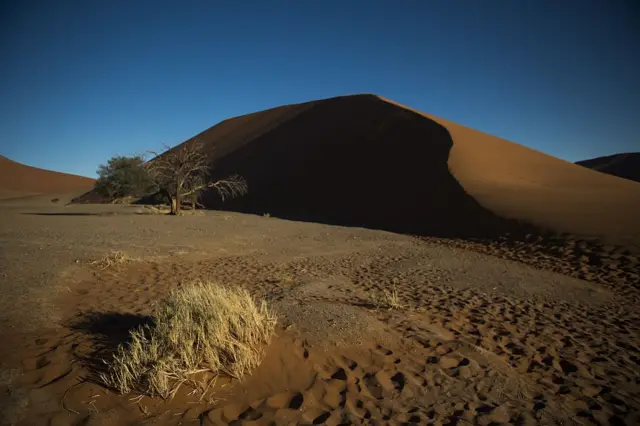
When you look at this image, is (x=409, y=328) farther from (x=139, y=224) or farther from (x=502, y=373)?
(x=139, y=224)

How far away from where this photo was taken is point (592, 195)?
16000 mm

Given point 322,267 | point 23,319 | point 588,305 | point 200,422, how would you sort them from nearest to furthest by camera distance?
point 200,422, point 23,319, point 588,305, point 322,267

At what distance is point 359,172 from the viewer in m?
26.2

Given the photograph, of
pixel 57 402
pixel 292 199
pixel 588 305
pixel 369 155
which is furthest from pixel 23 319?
pixel 369 155

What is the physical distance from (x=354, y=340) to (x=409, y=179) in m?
19.3

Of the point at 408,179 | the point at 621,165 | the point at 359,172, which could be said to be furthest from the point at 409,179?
the point at 621,165

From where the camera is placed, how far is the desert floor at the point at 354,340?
2.83 m

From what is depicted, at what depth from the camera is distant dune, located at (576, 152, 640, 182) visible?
190 ft

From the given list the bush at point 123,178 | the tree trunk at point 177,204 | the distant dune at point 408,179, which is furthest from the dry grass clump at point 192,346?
the bush at point 123,178

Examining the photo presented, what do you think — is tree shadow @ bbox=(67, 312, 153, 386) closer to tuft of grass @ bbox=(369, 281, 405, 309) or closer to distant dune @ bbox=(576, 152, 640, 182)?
tuft of grass @ bbox=(369, 281, 405, 309)

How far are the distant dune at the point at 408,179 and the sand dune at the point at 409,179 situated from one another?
0.08 m

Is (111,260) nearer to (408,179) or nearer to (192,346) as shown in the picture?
(192,346)

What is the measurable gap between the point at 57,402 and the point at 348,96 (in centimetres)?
3760

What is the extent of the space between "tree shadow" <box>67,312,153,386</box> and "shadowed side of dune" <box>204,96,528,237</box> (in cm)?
1182
